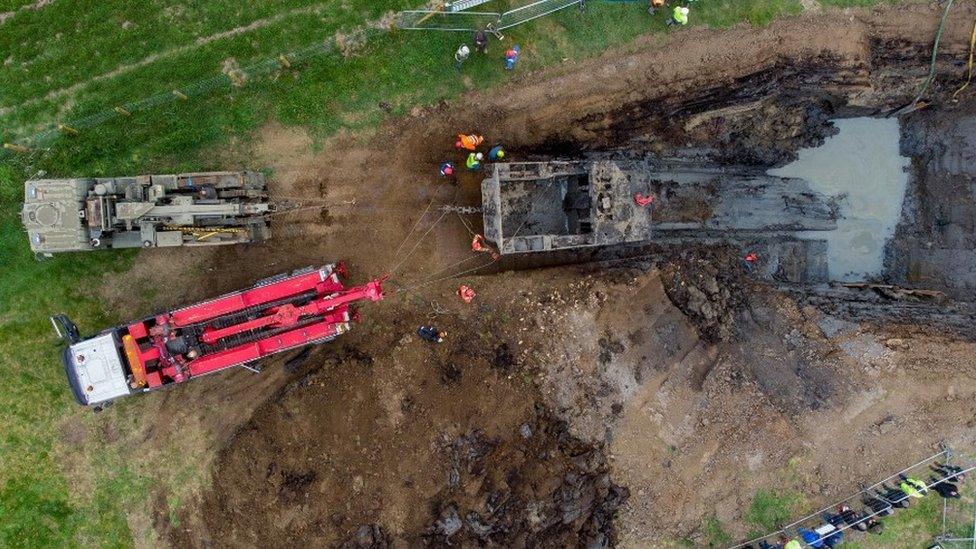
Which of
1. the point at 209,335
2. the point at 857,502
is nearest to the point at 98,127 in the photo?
the point at 209,335

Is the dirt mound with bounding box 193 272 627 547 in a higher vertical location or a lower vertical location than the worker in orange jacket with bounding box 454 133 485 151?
lower

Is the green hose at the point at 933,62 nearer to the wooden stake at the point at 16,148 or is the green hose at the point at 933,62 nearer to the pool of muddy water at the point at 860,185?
the pool of muddy water at the point at 860,185

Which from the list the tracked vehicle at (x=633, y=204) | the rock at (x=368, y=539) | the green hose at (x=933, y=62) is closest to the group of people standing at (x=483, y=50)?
the tracked vehicle at (x=633, y=204)

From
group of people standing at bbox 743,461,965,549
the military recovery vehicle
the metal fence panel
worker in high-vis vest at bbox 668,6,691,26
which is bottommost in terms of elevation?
group of people standing at bbox 743,461,965,549

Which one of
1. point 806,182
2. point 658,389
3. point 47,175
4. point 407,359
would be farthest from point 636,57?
point 47,175

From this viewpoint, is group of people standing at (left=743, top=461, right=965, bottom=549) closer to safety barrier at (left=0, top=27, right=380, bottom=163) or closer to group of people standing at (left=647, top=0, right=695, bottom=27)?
group of people standing at (left=647, top=0, right=695, bottom=27)

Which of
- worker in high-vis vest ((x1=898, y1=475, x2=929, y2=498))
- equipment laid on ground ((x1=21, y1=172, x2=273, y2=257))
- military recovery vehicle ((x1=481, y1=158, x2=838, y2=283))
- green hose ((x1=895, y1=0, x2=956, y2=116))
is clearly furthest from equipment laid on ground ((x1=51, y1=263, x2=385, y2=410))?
green hose ((x1=895, y1=0, x2=956, y2=116))

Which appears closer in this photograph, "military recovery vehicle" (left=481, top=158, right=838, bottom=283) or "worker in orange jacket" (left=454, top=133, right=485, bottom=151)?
"military recovery vehicle" (left=481, top=158, right=838, bottom=283)
